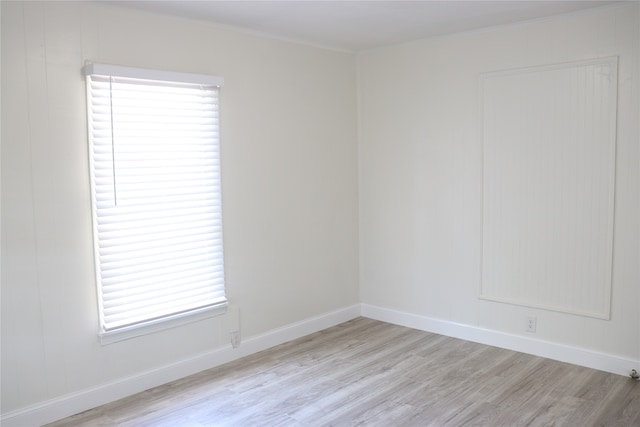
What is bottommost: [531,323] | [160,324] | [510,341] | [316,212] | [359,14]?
[510,341]

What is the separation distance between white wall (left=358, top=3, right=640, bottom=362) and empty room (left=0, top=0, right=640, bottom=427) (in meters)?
0.02

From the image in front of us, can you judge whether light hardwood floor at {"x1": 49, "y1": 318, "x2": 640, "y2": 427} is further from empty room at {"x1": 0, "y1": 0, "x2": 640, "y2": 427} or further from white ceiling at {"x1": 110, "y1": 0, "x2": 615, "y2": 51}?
white ceiling at {"x1": 110, "y1": 0, "x2": 615, "y2": 51}

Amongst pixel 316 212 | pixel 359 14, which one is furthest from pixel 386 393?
pixel 359 14

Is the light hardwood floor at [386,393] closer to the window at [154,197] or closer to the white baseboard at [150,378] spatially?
the white baseboard at [150,378]

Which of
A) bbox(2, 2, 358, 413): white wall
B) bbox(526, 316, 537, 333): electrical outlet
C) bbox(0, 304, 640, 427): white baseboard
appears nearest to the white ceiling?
bbox(2, 2, 358, 413): white wall

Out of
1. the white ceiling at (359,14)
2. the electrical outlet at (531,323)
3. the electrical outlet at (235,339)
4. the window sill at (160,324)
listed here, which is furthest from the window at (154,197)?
the electrical outlet at (531,323)

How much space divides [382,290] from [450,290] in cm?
72

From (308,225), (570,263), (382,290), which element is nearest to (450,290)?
(382,290)

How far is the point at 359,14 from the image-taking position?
3721 mm

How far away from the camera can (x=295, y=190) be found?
15.1 ft

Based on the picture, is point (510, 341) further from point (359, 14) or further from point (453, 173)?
point (359, 14)

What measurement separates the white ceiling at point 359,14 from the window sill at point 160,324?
2.05m

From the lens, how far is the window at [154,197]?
337 cm

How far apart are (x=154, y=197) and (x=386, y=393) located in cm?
200
